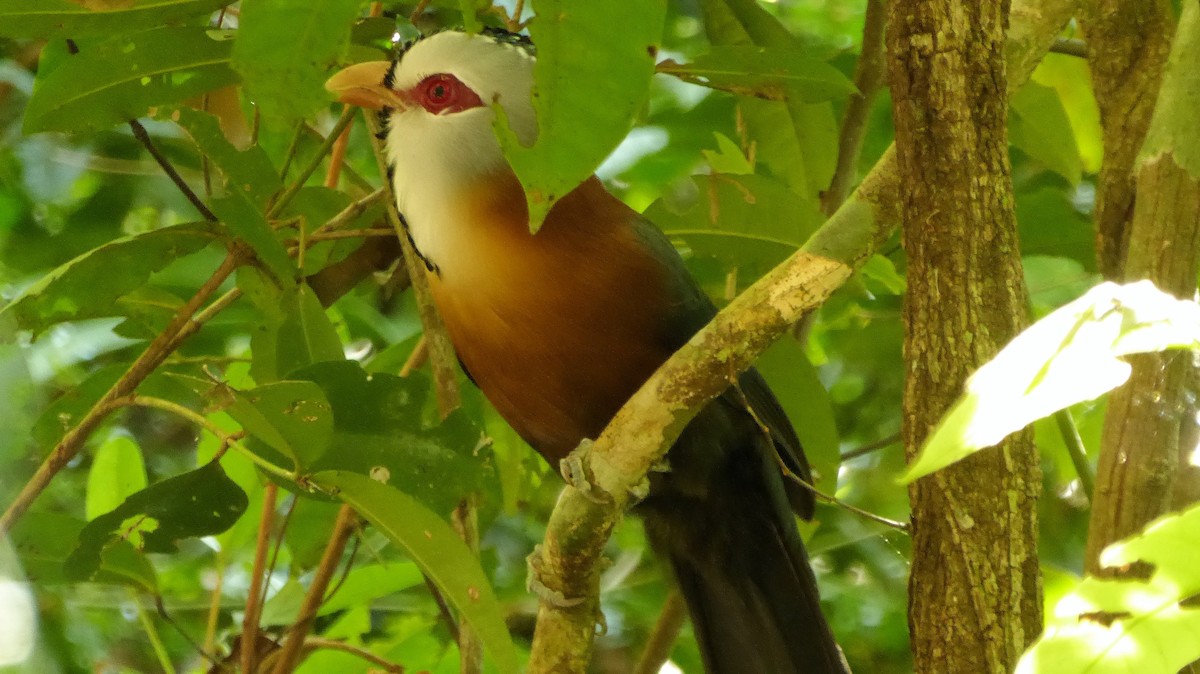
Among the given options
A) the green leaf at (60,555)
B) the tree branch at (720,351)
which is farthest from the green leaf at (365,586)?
the tree branch at (720,351)

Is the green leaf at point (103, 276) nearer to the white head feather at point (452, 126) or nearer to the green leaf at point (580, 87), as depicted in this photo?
the white head feather at point (452, 126)

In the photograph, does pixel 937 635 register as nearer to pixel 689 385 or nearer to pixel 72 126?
pixel 689 385

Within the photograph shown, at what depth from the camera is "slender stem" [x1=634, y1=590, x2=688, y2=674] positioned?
212cm

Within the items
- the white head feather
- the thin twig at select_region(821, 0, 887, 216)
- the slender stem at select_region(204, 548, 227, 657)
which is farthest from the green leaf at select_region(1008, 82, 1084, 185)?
the slender stem at select_region(204, 548, 227, 657)

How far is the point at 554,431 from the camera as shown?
191 centimetres

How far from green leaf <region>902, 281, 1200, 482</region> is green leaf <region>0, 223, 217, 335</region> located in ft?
4.28

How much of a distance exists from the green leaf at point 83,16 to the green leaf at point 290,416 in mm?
588

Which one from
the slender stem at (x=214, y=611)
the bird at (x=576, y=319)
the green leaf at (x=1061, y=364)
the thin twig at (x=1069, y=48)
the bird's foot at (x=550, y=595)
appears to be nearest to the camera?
the green leaf at (x=1061, y=364)

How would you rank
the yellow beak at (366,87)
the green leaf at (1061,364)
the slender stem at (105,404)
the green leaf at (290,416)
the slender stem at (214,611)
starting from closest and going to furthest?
1. the green leaf at (1061,364)
2. the green leaf at (290,416)
3. the slender stem at (105,404)
4. the yellow beak at (366,87)
5. the slender stem at (214,611)

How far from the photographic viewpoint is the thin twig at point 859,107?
86.7 inches

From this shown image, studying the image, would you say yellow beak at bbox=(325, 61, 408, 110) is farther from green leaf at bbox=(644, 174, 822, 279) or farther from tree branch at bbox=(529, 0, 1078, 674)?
tree branch at bbox=(529, 0, 1078, 674)

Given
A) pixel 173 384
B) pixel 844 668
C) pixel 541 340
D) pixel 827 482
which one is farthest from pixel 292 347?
pixel 844 668

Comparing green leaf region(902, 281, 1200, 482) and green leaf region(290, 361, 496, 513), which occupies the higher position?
green leaf region(902, 281, 1200, 482)

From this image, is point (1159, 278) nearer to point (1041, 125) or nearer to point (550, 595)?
point (1041, 125)
